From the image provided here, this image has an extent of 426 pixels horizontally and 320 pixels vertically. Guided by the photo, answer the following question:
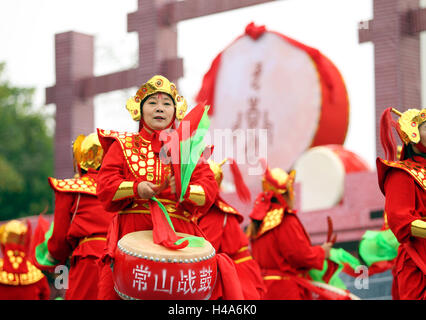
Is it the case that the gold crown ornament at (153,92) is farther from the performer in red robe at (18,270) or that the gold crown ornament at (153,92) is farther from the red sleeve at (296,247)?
the performer in red robe at (18,270)

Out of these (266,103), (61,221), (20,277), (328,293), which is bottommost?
(328,293)

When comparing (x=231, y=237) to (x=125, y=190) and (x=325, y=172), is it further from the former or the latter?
(x=325, y=172)

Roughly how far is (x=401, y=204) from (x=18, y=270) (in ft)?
11.6

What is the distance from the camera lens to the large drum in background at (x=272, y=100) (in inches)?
444

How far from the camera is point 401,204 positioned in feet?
16.1

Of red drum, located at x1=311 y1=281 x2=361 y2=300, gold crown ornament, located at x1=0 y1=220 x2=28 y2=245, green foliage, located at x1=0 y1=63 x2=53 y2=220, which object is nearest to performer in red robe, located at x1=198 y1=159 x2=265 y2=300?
red drum, located at x1=311 y1=281 x2=361 y2=300

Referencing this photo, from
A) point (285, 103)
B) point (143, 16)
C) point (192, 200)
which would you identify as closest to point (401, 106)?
point (285, 103)

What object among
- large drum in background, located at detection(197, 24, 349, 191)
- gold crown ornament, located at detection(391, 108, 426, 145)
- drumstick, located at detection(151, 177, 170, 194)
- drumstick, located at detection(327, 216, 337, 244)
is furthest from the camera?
large drum in background, located at detection(197, 24, 349, 191)

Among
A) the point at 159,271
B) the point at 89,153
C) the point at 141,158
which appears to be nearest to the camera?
the point at 159,271

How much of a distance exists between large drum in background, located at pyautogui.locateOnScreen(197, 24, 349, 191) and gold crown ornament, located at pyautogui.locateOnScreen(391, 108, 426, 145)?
19.1 ft

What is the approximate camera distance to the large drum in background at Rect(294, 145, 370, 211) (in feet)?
35.6

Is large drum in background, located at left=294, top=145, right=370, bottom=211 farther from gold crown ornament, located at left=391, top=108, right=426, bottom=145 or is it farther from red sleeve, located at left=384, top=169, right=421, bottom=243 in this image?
red sleeve, located at left=384, top=169, right=421, bottom=243

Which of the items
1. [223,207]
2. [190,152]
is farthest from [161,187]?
[223,207]

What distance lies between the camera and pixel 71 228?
5.80 meters
